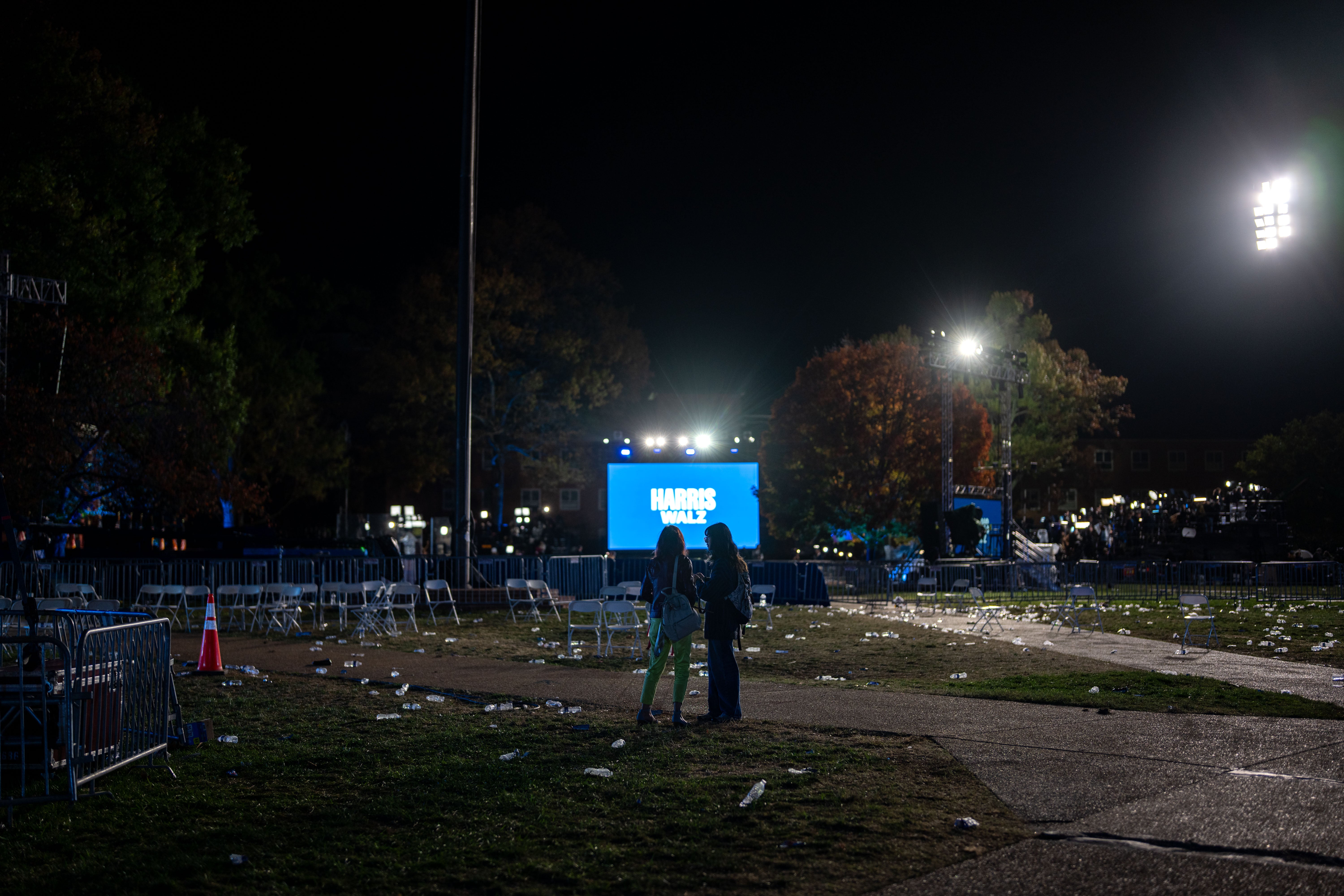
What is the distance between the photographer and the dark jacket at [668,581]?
8.70m

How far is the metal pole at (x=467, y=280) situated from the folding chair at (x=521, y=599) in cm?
137

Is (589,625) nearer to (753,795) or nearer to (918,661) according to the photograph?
(918,661)

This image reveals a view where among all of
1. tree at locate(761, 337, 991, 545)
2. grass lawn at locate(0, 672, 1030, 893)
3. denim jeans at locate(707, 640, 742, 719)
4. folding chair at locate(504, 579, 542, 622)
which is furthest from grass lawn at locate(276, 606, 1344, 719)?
tree at locate(761, 337, 991, 545)

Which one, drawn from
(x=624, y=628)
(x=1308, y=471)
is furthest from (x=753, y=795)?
(x=1308, y=471)

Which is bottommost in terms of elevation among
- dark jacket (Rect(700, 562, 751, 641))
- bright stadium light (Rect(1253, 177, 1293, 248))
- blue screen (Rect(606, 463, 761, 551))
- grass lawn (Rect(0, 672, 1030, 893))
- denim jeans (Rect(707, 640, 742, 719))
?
grass lawn (Rect(0, 672, 1030, 893))

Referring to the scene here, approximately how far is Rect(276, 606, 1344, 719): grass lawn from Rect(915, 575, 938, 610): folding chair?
251cm

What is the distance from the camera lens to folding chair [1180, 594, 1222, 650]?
1316 centimetres

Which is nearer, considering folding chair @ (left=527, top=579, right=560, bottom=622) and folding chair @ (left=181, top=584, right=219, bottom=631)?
folding chair @ (left=181, top=584, right=219, bottom=631)

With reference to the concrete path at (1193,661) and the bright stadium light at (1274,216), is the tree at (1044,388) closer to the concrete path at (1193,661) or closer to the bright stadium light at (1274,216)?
the bright stadium light at (1274,216)

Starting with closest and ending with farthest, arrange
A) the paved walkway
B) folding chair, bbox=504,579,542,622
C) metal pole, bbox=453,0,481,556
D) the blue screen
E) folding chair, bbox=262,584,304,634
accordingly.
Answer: the paved walkway < folding chair, bbox=262,584,304,634 < folding chair, bbox=504,579,542,622 < metal pole, bbox=453,0,481,556 < the blue screen

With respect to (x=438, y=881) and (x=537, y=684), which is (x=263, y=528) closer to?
(x=537, y=684)

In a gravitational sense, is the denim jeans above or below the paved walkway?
above

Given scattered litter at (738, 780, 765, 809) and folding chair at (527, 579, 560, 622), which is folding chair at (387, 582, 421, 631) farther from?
scattered litter at (738, 780, 765, 809)

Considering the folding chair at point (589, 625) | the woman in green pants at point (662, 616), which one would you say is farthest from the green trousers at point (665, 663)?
the folding chair at point (589, 625)
